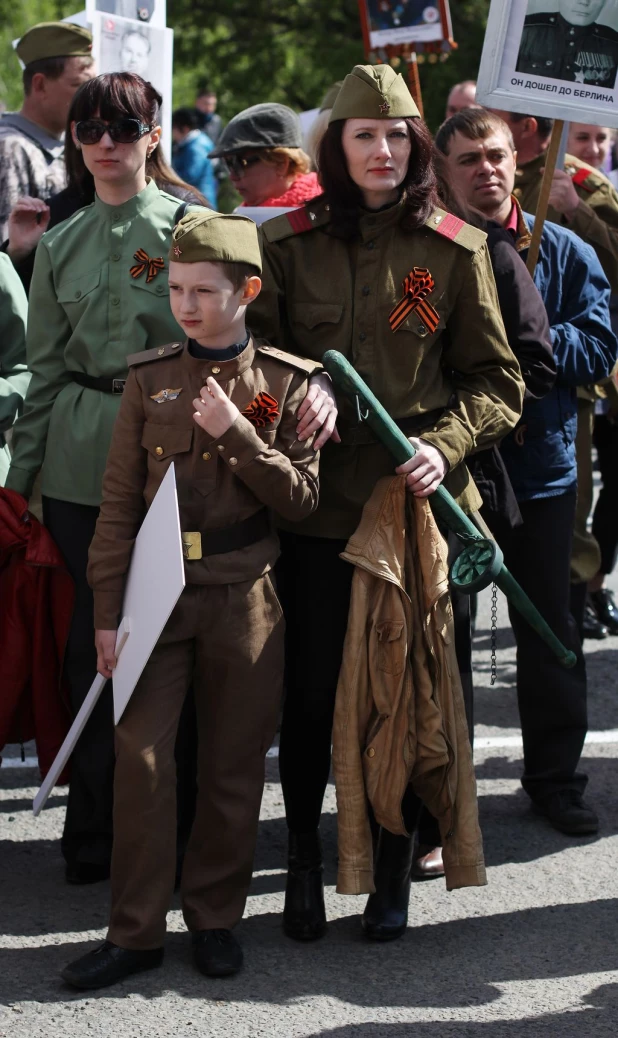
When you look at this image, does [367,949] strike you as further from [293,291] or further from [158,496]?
[293,291]

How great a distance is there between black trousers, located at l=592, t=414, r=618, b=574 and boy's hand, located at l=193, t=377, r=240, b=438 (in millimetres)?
3848

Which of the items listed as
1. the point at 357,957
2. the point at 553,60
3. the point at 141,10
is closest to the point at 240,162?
the point at 141,10

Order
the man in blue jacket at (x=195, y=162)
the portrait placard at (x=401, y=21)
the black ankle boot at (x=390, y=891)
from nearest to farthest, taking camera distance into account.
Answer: the black ankle boot at (x=390, y=891) < the portrait placard at (x=401, y=21) < the man in blue jacket at (x=195, y=162)

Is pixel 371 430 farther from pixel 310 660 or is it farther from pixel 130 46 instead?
pixel 130 46

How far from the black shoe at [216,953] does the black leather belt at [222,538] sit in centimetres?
94

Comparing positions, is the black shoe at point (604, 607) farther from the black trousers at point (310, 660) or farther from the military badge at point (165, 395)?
the military badge at point (165, 395)

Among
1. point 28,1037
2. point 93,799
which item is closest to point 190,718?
point 93,799

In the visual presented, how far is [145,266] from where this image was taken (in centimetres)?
392

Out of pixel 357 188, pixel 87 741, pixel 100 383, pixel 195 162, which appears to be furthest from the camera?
pixel 195 162

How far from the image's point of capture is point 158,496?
135 inches

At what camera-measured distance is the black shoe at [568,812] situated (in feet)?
14.9

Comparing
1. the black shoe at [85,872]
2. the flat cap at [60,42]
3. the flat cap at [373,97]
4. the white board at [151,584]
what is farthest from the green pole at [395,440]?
the flat cap at [60,42]

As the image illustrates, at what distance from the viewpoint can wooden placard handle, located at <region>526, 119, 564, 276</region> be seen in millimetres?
4301

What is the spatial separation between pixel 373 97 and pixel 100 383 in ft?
3.42
